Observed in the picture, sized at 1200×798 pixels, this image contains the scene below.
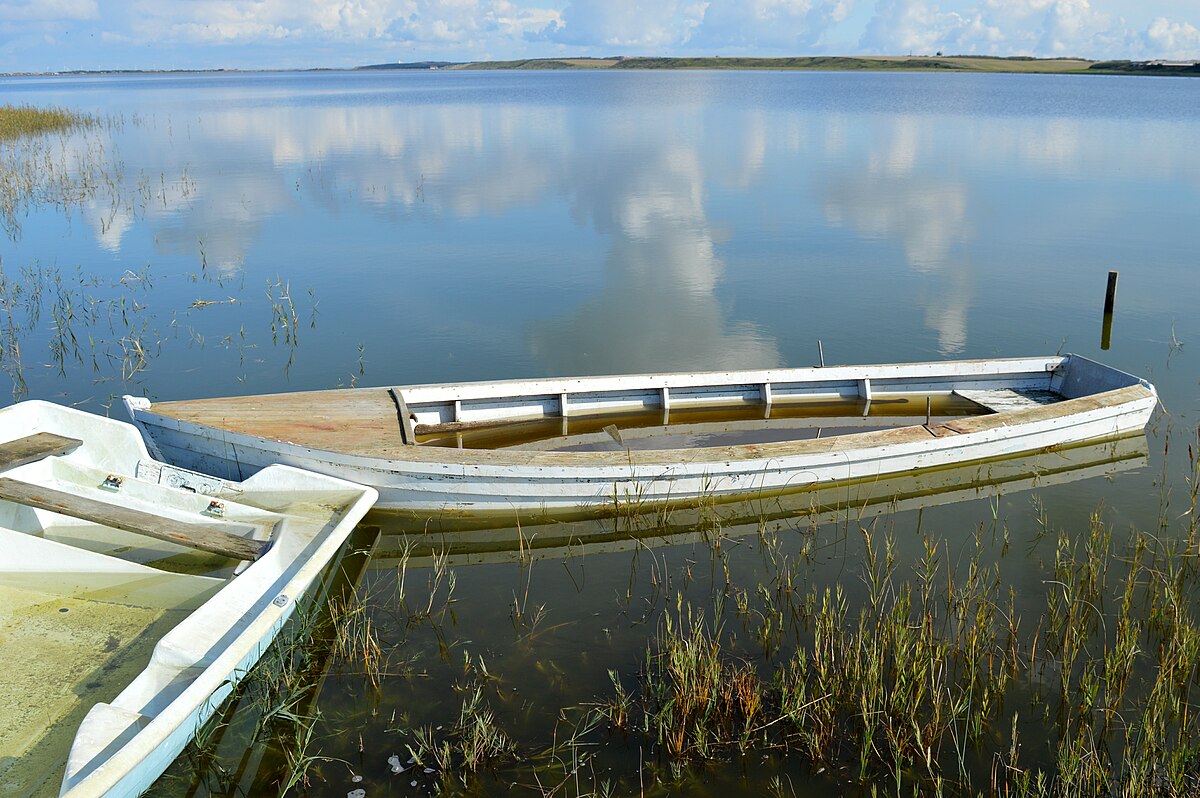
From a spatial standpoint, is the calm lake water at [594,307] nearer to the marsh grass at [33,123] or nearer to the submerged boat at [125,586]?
the submerged boat at [125,586]

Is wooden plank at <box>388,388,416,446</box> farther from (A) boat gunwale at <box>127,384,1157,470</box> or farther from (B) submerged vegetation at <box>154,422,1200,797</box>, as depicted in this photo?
(B) submerged vegetation at <box>154,422,1200,797</box>

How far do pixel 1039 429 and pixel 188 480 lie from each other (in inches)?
304

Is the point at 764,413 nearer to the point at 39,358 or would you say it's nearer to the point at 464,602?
the point at 464,602

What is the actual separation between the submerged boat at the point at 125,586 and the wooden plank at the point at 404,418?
1032 millimetres

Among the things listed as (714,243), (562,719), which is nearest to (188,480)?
(562,719)

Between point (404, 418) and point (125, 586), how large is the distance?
2.78m

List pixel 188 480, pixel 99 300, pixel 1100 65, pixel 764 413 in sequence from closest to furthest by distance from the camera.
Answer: pixel 188 480, pixel 764 413, pixel 99 300, pixel 1100 65

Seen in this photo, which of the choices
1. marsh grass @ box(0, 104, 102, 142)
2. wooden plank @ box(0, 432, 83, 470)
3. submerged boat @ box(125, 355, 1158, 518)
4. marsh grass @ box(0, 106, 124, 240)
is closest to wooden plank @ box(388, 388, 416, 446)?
submerged boat @ box(125, 355, 1158, 518)

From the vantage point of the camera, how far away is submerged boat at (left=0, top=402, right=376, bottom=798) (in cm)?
468

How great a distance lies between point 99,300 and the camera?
14.4 m

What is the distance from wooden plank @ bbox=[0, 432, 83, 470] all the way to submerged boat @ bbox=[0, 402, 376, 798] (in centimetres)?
1

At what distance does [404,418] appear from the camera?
8555mm

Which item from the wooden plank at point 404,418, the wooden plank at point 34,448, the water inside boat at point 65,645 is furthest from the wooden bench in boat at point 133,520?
the wooden plank at point 404,418

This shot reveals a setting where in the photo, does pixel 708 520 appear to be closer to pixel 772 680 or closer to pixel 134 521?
pixel 772 680
